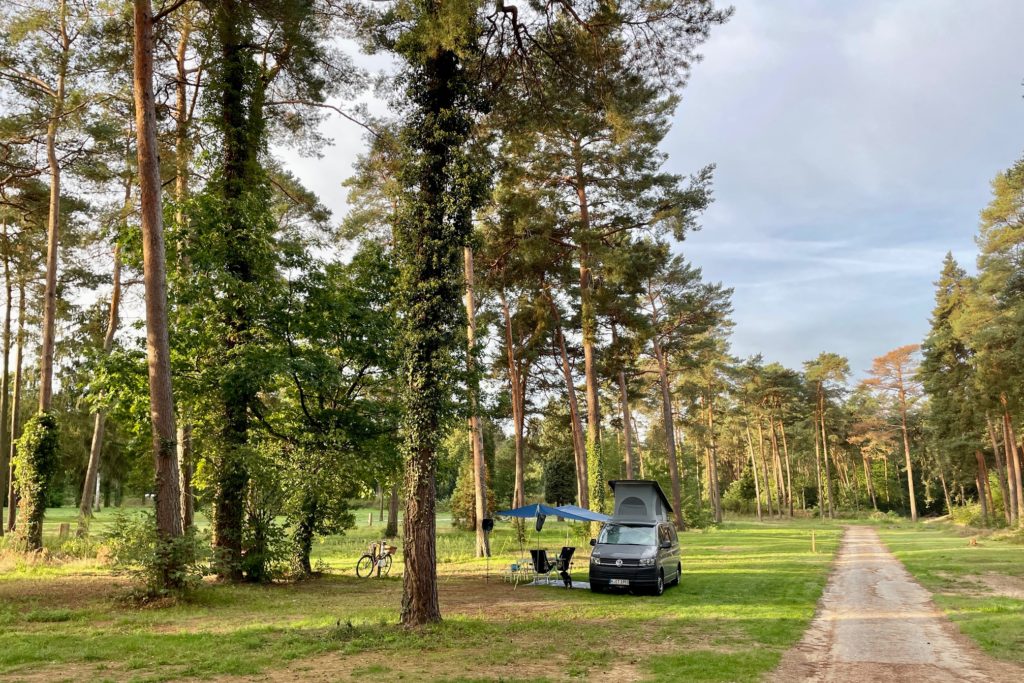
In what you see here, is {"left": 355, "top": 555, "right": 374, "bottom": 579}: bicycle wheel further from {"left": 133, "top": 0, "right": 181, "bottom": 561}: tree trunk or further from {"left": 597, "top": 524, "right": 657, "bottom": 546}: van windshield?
{"left": 597, "top": 524, "right": 657, "bottom": 546}: van windshield

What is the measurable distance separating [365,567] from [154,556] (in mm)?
7629

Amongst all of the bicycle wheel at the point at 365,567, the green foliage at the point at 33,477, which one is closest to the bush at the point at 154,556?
the bicycle wheel at the point at 365,567

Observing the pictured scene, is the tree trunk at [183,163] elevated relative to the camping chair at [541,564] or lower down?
elevated

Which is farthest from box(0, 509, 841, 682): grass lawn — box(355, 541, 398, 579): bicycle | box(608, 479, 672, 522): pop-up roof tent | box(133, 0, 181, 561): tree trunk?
box(608, 479, 672, 522): pop-up roof tent

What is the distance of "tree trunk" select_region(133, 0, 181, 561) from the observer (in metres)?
12.3

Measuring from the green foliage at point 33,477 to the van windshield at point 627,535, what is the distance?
15.0m

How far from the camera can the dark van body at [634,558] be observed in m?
14.7

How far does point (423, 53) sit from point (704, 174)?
14373mm

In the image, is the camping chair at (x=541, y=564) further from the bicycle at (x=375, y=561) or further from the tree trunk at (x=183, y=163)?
the tree trunk at (x=183, y=163)

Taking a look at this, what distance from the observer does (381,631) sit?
9.80 m

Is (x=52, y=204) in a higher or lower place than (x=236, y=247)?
higher

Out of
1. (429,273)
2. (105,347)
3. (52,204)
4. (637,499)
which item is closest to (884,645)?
(429,273)

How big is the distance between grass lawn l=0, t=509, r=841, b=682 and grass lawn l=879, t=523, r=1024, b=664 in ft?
8.49

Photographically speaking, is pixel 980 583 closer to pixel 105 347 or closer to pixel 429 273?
pixel 429 273
